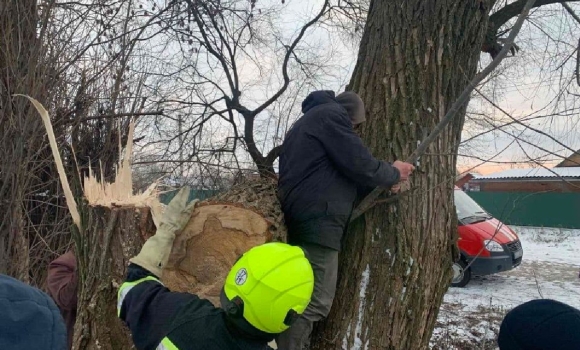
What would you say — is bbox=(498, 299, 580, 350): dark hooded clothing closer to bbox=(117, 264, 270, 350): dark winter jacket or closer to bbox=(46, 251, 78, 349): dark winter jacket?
bbox=(117, 264, 270, 350): dark winter jacket

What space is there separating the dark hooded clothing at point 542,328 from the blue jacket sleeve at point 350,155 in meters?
1.06

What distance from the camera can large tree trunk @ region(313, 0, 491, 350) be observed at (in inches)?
111

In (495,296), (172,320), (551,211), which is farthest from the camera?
(551,211)

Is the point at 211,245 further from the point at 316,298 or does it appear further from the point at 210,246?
the point at 316,298

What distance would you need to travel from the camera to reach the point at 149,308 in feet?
6.33

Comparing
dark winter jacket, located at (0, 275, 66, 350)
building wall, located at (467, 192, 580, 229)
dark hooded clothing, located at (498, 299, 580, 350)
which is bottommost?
building wall, located at (467, 192, 580, 229)

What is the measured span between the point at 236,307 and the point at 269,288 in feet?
0.42

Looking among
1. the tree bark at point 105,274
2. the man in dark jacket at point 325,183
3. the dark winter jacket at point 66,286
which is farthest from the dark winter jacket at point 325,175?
the dark winter jacket at point 66,286

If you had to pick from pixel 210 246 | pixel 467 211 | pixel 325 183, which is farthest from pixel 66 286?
pixel 467 211

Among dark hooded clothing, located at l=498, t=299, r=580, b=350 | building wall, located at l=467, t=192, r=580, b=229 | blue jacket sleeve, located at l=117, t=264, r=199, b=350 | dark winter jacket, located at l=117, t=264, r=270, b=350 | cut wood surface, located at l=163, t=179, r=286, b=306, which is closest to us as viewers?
dark hooded clothing, located at l=498, t=299, r=580, b=350

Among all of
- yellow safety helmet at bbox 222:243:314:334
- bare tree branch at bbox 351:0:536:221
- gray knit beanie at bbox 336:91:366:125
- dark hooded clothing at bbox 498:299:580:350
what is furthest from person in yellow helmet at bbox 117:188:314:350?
gray knit beanie at bbox 336:91:366:125

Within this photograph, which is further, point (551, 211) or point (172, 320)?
point (551, 211)

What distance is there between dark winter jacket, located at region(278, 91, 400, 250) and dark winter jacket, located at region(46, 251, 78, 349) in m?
1.26

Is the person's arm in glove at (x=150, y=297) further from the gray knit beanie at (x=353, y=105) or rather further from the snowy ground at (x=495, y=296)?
the snowy ground at (x=495, y=296)
